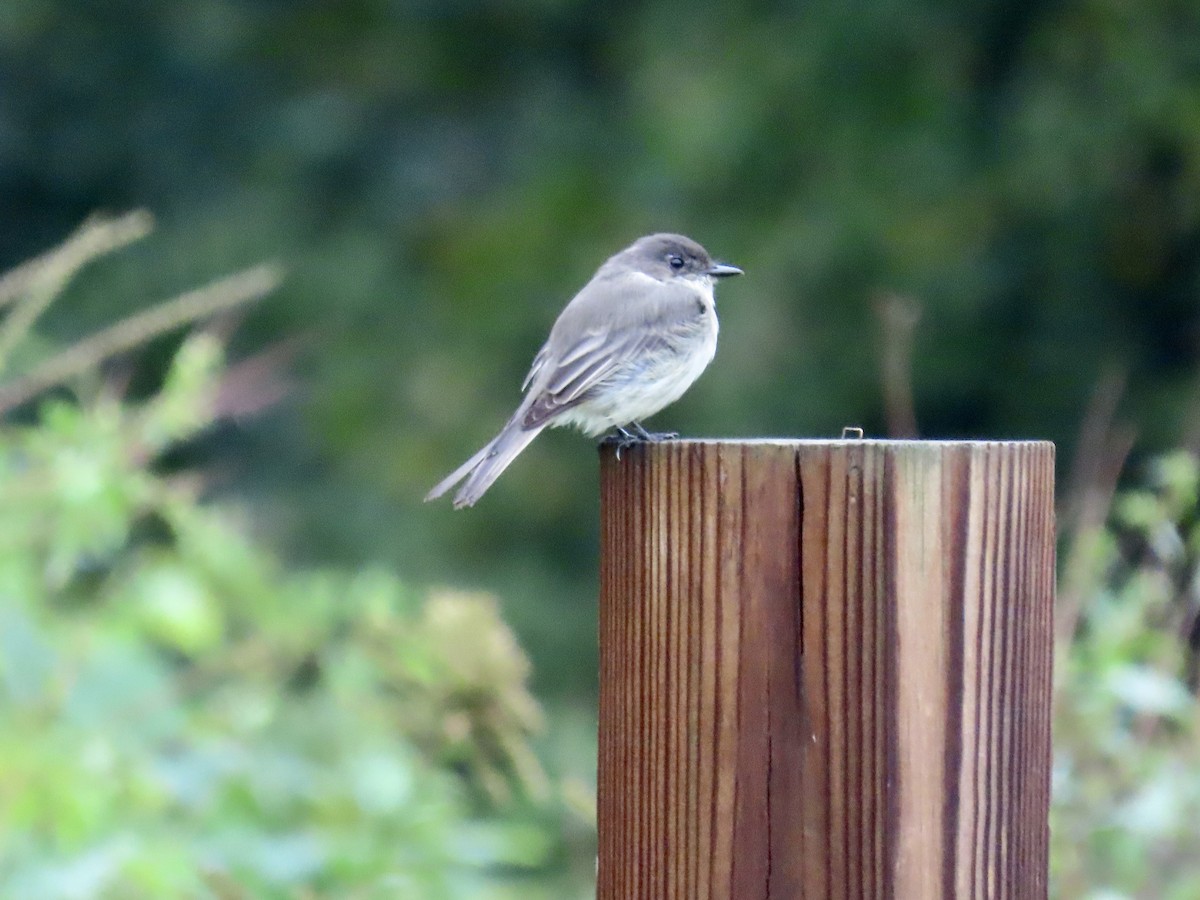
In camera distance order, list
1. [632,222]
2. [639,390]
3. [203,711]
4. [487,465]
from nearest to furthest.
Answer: [487,465] → [203,711] → [639,390] → [632,222]

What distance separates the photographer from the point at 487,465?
3.90m

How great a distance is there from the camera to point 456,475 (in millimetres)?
3619

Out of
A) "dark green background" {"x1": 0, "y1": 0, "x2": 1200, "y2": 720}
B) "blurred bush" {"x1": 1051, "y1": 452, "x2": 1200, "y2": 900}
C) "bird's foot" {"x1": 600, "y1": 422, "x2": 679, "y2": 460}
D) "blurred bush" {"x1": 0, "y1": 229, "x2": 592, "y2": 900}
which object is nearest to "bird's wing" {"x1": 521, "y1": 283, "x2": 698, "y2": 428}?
"bird's foot" {"x1": 600, "y1": 422, "x2": 679, "y2": 460}

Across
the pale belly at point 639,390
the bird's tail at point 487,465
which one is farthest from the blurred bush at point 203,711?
the pale belly at point 639,390

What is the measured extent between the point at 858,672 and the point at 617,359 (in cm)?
257

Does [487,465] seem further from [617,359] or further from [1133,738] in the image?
[1133,738]

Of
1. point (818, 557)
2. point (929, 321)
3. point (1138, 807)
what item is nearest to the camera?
point (818, 557)

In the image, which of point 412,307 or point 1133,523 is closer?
point 1133,523

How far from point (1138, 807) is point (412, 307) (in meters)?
→ 9.62

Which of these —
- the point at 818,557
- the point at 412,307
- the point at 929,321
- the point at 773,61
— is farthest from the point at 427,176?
the point at 818,557

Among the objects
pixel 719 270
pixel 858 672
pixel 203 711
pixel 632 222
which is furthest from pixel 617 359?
pixel 632 222

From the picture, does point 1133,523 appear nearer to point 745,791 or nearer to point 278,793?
point 278,793

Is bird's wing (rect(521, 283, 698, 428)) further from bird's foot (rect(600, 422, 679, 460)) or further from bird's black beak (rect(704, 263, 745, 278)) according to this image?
bird's black beak (rect(704, 263, 745, 278))

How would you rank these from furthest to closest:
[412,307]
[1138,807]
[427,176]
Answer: [427,176]
[412,307]
[1138,807]
